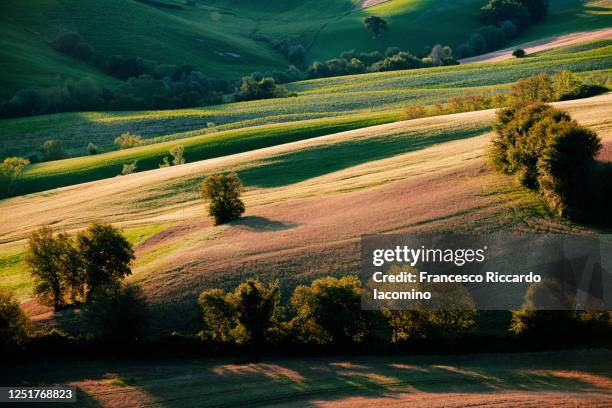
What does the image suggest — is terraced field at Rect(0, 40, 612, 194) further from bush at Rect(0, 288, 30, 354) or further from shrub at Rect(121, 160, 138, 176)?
bush at Rect(0, 288, 30, 354)

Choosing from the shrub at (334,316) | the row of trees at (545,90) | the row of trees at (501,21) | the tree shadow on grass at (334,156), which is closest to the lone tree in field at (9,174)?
the tree shadow on grass at (334,156)

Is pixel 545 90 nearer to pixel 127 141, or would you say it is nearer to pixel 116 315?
pixel 127 141

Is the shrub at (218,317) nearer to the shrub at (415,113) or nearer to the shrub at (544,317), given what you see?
the shrub at (544,317)

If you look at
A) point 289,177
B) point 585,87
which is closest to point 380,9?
point 585,87

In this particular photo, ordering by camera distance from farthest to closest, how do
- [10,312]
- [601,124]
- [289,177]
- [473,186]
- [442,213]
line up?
[289,177], [601,124], [473,186], [442,213], [10,312]

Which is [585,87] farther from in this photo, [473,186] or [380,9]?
[380,9]

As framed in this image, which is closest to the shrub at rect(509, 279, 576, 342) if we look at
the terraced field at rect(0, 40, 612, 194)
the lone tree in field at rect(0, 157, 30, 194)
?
the terraced field at rect(0, 40, 612, 194)
